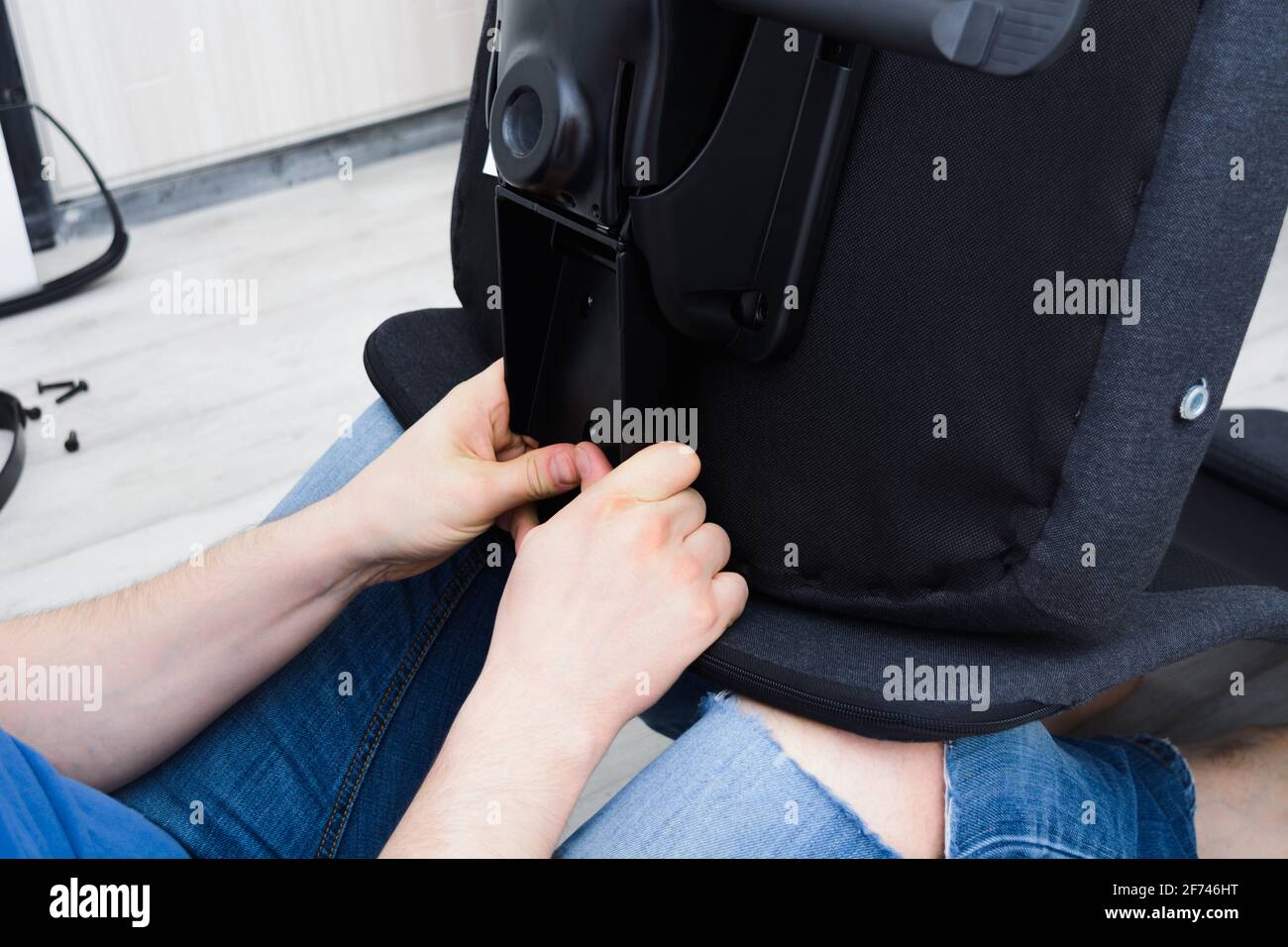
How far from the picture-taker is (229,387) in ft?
5.81

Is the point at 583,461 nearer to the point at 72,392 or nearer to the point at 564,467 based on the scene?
the point at 564,467

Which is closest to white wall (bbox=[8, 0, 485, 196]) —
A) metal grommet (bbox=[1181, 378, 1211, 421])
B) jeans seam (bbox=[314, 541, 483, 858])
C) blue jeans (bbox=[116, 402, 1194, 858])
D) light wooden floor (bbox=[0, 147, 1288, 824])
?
light wooden floor (bbox=[0, 147, 1288, 824])

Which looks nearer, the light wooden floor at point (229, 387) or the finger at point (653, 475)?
the finger at point (653, 475)

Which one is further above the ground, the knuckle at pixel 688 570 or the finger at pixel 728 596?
the knuckle at pixel 688 570

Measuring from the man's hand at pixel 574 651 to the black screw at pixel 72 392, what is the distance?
4.41 feet

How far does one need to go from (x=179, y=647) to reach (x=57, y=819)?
0.15 metres

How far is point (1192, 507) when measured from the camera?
1.06 m

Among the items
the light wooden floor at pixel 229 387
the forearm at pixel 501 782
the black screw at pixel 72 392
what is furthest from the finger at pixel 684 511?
the black screw at pixel 72 392

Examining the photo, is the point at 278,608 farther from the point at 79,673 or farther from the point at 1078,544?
the point at 1078,544

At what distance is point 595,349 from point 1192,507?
0.65m

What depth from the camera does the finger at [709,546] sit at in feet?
2.07

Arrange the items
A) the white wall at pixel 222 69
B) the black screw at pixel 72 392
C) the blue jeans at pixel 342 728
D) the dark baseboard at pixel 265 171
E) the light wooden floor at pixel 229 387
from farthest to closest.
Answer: the dark baseboard at pixel 265 171 → the white wall at pixel 222 69 → the black screw at pixel 72 392 → the light wooden floor at pixel 229 387 → the blue jeans at pixel 342 728

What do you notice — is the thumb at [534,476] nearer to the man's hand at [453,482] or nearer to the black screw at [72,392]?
the man's hand at [453,482]
